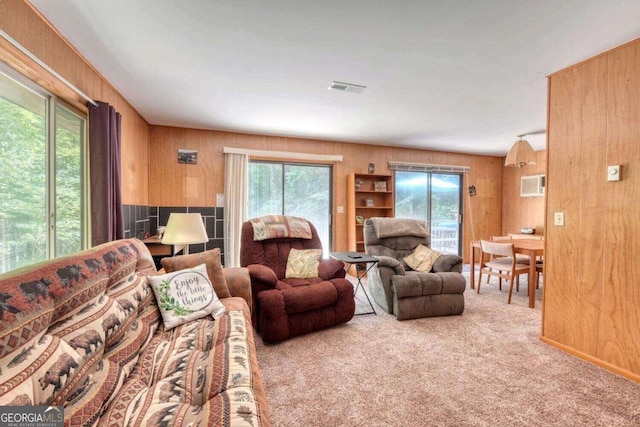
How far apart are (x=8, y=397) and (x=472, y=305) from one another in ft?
12.4

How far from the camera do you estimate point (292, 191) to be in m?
4.82

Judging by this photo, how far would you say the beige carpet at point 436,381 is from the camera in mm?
1564

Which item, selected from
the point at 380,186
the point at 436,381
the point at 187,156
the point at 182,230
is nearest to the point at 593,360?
the point at 436,381

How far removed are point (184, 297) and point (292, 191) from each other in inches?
124

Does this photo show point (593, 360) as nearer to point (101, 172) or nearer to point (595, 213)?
point (595, 213)

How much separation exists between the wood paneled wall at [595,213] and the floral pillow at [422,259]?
1.13 metres

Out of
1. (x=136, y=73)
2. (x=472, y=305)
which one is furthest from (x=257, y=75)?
(x=472, y=305)

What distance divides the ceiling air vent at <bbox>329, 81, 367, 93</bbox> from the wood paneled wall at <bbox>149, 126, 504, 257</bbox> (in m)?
2.03

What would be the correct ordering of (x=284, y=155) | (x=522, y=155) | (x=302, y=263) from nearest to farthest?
1. (x=302, y=263)
2. (x=522, y=155)
3. (x=284, y=155)

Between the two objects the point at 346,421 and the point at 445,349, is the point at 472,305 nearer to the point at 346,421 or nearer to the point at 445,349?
the point at 445,349

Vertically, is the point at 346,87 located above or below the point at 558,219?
above

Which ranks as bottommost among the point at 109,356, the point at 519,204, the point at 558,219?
the point at 109,356

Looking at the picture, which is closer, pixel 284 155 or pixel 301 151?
pixel 284 155

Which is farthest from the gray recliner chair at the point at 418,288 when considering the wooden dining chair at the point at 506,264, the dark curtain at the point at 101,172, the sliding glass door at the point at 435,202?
the dark curtain at the point at 101,172
